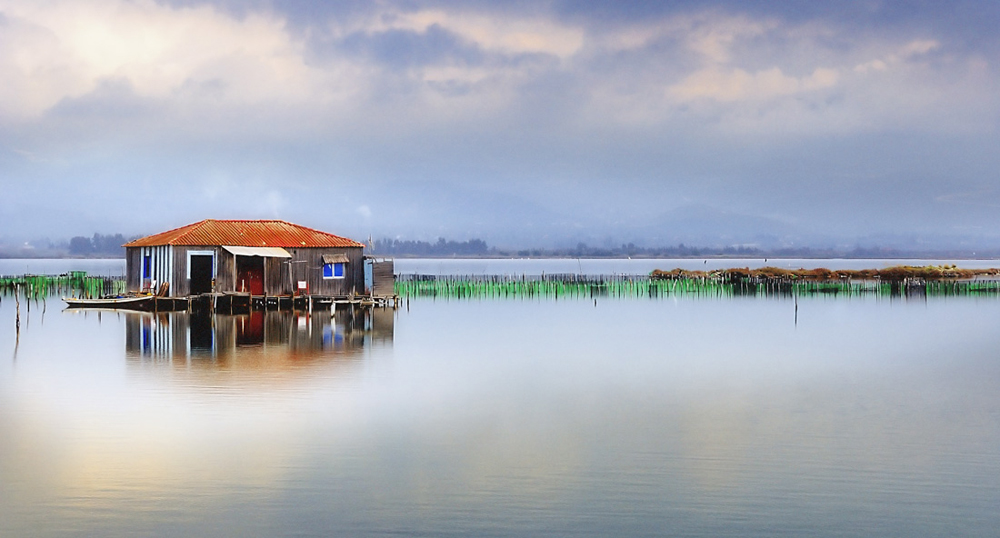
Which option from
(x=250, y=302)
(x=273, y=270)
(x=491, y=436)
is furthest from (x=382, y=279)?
(x=491, y=436)

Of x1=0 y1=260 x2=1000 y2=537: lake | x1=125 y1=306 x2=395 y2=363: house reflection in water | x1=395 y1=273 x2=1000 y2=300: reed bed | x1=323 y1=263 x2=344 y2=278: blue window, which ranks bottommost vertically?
x1=0 y1=260 x2=1000 y2=537: lake

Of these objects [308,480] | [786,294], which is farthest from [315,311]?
[786,294]

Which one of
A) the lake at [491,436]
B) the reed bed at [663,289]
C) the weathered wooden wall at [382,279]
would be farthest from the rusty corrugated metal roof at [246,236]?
the reed bed at [663,289]

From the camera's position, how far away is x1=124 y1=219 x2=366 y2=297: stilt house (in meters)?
38.2

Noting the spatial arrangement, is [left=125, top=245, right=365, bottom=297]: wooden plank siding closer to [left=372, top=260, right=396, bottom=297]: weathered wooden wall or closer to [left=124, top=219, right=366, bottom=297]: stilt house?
[left=124, top=219, right=366, bottom=297]: stilt house

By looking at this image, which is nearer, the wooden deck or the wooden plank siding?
the wooden deck

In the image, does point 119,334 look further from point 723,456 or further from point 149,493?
point 723,456

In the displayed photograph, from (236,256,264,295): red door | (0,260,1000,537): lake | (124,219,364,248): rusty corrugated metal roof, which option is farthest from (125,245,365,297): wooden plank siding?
(0,260,1000,537): lake

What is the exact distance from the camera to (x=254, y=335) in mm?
28906

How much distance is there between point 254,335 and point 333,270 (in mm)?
11817

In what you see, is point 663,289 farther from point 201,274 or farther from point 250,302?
point 201,274

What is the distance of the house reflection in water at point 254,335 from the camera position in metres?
24.0

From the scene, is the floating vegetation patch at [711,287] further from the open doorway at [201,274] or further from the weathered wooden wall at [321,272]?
the open doorway at [201,274]

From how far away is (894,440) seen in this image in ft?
46.4
